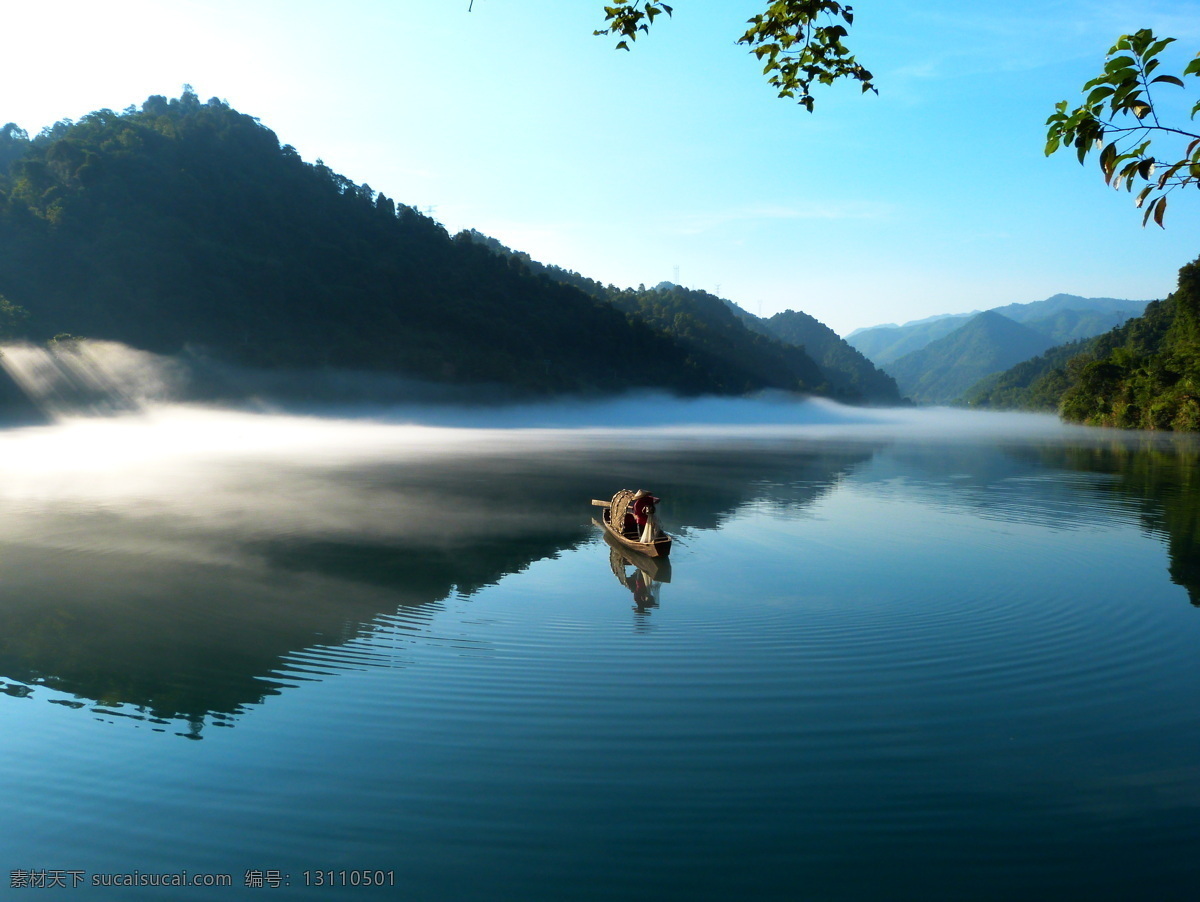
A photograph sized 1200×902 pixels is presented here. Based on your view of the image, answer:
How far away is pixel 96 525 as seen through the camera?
63.0 ft

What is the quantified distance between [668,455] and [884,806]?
43.3 metres

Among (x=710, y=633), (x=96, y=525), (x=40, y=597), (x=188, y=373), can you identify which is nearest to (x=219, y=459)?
(x=96, y=525)

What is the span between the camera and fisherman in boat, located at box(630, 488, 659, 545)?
1623 cm

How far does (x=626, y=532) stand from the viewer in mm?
17719

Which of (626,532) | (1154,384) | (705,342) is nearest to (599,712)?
(626,532)

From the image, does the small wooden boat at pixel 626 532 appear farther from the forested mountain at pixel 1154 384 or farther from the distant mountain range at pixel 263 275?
the distant mountain range at pixel 263 275

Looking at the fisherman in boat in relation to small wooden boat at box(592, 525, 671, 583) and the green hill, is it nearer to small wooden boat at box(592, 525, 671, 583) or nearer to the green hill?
small wooden boat at box(592, 525, 671, 583)

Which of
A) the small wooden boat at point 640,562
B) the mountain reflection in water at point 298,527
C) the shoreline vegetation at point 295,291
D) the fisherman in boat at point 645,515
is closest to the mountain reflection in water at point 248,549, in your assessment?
the mountain reflection in water at point 298,527

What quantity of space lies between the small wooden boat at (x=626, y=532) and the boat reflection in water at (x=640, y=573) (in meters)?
0.13

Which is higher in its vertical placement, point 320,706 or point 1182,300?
point 1182,300

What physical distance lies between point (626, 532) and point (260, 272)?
11275 centimetres

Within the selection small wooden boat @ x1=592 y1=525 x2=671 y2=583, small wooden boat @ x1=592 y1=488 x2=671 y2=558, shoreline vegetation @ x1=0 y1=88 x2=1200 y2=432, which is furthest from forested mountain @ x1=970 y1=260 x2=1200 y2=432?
small wooden boat @ x1=592 y1=525 x2=671 y2=583

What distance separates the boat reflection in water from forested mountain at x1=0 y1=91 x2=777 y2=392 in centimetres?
8136

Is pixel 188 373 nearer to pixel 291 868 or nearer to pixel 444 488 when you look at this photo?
pixel 444 488
